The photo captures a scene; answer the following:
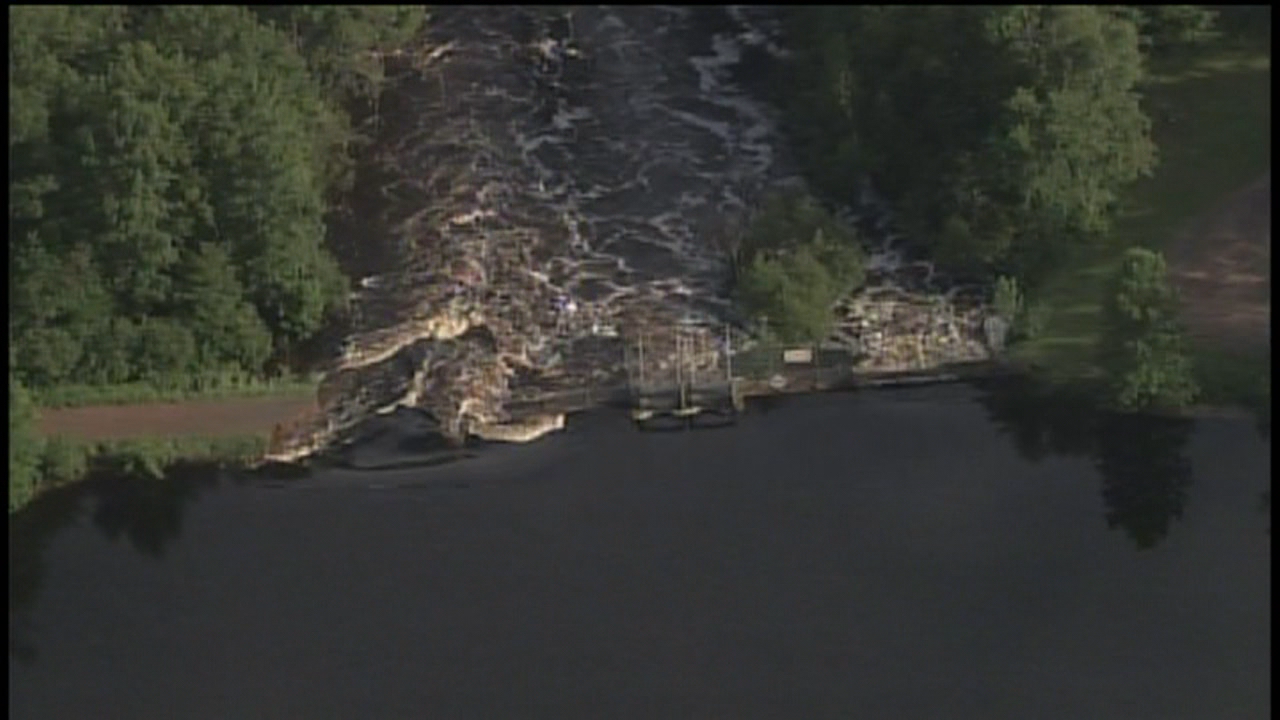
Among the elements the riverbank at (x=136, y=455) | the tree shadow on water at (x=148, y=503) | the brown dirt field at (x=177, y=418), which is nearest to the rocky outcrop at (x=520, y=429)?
the brown dirt field at (x=177, y=418)

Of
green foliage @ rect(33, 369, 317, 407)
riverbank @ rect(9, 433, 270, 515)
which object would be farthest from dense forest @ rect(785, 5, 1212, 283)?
riverbank @ rect(9, 433, 270, 515)

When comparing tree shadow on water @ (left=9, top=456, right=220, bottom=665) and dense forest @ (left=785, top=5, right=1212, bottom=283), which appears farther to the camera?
dense forest @ (left=785, top=5, right=1212, bottom=283)

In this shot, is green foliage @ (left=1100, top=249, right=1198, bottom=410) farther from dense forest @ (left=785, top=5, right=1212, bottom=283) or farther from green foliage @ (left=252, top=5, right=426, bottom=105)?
green foliage @ (left=252, top=5, right=426, bottom=105)

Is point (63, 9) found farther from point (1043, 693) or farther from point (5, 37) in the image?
point (1043, 693)

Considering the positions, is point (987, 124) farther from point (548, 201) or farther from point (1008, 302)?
point (548, 201)

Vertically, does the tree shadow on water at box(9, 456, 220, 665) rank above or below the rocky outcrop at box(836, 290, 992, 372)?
below

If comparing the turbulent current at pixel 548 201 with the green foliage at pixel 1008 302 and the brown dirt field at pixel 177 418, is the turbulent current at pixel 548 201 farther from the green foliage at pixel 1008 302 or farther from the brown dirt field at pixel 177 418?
the green foliage at pixel 1008 302

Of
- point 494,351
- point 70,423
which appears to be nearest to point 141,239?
point 70,423
